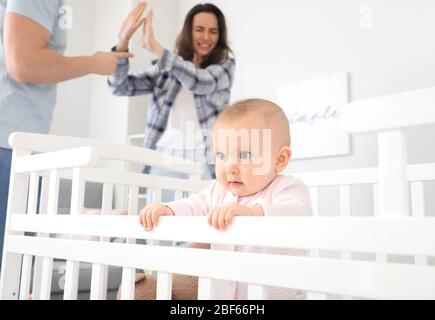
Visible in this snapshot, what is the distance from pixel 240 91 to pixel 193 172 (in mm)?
1435

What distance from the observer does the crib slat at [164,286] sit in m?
0.61

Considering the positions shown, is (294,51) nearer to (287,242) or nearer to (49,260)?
(49,260)

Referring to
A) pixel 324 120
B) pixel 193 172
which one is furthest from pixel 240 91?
pixel 193 172

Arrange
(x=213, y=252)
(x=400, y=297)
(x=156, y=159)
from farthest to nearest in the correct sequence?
(x=156, y=159) → (x=213, y=252) → (x=400, y=297)

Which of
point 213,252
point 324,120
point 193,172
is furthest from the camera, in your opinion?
point 324,120

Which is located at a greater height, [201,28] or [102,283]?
[201,28]

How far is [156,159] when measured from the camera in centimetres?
121

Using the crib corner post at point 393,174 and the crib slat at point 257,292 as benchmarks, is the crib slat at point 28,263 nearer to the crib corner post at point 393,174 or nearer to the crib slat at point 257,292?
the crib slat at point 257,292

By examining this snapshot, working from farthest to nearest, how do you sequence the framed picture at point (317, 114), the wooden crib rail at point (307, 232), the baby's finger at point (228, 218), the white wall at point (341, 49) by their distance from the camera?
the framed picture at point (317, 114), the white wall at point (341, 49), the baby's finger at point (228, 218), the wooden crib rail at point (307, 232)

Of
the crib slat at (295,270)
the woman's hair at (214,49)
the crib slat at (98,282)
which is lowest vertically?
the crib slat at (98,282)

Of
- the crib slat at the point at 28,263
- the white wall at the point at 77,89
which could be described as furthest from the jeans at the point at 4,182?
the white wall at the point at 77,89

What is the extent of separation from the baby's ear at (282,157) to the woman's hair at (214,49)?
91cm
